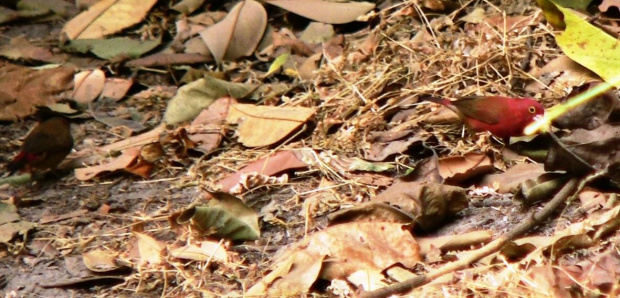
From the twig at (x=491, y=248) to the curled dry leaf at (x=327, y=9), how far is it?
2.01m

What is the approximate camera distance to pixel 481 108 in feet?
10.7

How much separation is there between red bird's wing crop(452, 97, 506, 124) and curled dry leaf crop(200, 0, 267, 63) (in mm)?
1563

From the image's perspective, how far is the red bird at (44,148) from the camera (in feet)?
12.5

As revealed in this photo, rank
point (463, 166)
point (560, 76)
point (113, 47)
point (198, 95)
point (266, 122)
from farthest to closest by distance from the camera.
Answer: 1. point (113, 47)
2. point (198, 95)
3. point (266, 122)
4. point (560, 76)
5. point (463, 166)

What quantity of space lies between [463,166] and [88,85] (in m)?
2.22

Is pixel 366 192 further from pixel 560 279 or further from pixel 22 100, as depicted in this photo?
pixel 22 100

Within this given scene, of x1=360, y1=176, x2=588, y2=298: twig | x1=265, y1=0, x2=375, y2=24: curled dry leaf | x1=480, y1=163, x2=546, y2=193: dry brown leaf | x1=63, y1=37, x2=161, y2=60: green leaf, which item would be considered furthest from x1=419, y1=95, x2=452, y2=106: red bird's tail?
x1=63, y1=37, x2=161, y2=60: green leaf

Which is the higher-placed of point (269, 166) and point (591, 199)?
point (591, 199)

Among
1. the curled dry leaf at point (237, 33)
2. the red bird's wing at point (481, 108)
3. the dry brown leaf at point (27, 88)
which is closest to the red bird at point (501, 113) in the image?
the red bird's wing at point (481, 108)

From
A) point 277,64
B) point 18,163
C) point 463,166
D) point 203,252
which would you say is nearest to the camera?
point 203,252

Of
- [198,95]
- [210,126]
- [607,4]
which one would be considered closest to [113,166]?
[210,126]

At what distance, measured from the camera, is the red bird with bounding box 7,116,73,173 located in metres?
3.82

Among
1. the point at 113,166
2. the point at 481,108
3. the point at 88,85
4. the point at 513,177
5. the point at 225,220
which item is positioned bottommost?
the point at 88,85

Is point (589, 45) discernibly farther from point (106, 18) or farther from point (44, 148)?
point (106, 18)
